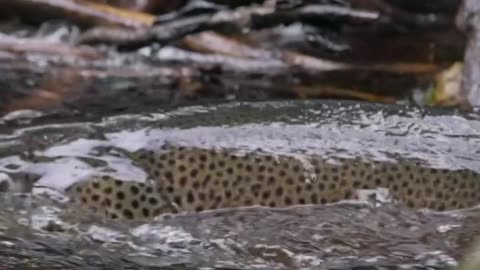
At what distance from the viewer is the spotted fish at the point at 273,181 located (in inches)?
120

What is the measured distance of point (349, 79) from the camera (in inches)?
213

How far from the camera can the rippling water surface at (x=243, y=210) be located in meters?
2.65

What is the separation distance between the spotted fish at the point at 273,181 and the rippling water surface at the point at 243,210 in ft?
0.11

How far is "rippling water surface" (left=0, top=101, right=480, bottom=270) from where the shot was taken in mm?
2650

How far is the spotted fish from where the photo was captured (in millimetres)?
3039

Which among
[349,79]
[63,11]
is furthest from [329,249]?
[63,11]

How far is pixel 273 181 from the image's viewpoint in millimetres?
3092

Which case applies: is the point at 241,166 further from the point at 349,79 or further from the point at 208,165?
the point at 349,79

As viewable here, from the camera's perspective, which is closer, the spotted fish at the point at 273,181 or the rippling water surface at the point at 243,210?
the rippling water surface at the point at 243,210

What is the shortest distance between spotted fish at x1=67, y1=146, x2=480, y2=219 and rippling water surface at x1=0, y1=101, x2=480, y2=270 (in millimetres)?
33

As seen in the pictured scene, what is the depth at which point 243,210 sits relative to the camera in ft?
9.93

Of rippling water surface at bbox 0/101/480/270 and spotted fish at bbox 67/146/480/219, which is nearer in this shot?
rippling water surface at bbox 0/101/480/270

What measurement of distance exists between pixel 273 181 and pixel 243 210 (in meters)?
0.13

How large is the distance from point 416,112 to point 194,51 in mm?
2211
